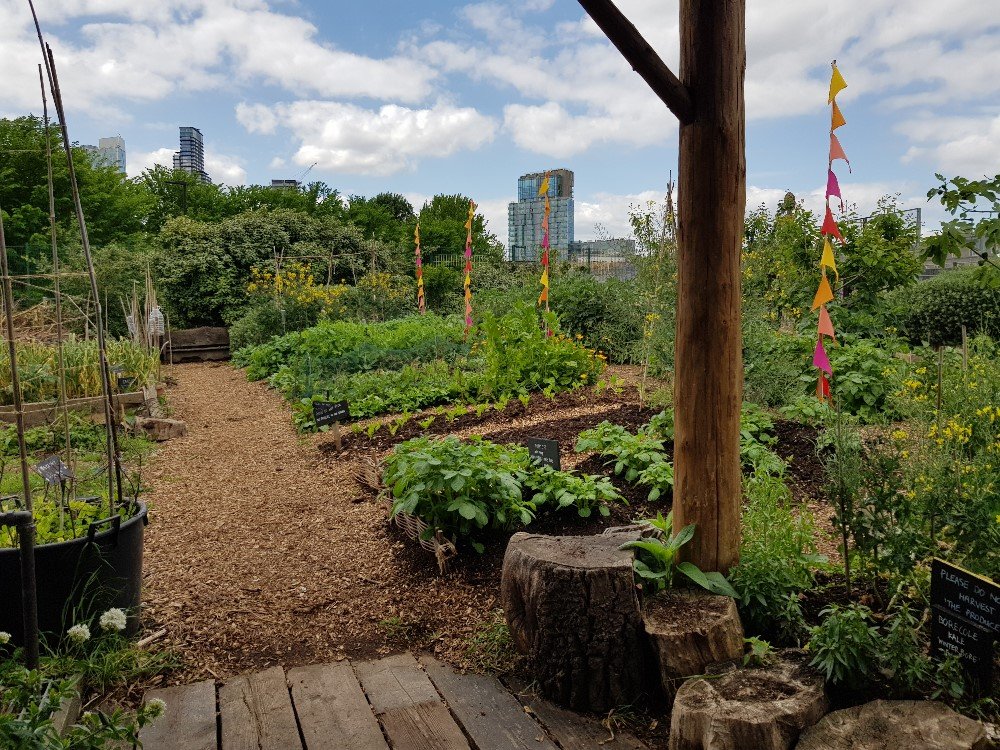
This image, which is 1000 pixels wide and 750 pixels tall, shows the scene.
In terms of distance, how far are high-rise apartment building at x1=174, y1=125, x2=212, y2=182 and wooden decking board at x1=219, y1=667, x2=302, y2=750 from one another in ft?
140

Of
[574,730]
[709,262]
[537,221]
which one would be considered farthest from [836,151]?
[537,221]

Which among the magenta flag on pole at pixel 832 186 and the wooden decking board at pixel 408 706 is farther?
the magenta flag on pole at pixel 832 186

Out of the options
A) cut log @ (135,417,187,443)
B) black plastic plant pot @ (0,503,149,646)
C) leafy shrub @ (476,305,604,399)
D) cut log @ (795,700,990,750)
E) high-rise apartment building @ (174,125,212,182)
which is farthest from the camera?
high-rise apartment building @ (174,125,212,182)

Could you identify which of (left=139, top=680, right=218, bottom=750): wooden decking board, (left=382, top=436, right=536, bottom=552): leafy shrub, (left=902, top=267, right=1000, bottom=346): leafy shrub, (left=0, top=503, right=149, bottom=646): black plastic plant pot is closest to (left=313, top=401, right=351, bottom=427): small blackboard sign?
(left=382, top=436, right=536, bottom=552): leafy shrub

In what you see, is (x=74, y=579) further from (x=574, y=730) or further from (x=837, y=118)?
(x=837, y=118)

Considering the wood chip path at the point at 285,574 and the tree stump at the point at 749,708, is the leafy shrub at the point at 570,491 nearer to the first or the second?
the wood chip path at the point at 285,574

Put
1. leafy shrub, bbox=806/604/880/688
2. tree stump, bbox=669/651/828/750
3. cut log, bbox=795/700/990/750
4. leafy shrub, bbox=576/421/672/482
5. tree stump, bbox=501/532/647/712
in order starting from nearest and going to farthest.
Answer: cut log, bbox=795/700/990/750, tree stump, bbox=669/651/828/750, leafy shrub, bbox=806/604/880/688, tree stump, bbox=501/532/647/712, leafy shrub, bbox=576/421/672/482

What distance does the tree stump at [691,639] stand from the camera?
7.91 ft

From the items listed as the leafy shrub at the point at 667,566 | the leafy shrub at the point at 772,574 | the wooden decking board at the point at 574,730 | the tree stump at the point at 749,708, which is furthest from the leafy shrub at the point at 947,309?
the wooden decking board at the point at 574,730

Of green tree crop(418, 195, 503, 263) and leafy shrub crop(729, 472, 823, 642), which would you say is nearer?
leafy shrub crop(729, 472, 823, 642)

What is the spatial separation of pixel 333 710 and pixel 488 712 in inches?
22.0

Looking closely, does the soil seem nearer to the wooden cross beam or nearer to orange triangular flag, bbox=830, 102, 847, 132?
the wooden cross beam

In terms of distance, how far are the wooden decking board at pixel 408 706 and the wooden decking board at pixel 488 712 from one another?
43 millimetres

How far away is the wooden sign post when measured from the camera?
6289 mm
